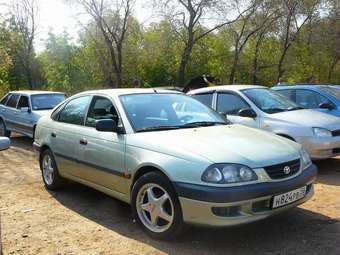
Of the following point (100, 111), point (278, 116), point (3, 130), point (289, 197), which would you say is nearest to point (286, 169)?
point (289, 197)

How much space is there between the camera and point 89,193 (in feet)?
21.6

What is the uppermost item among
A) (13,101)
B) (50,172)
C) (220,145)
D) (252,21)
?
(252,21)

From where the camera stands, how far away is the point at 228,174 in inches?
163

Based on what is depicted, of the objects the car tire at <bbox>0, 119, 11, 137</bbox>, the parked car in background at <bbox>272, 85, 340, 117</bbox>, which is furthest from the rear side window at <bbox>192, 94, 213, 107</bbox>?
the car tire at <bbox>0, 119, 11, 137</bbox>

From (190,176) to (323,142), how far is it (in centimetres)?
381

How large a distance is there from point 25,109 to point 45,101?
2.13 ft

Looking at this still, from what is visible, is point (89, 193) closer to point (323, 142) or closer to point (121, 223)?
point (121, 223)

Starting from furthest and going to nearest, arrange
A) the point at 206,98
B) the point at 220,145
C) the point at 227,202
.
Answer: the point at 206,98 → the point at 220,145 → the point at 227,202

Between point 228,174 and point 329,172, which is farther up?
point 228,174

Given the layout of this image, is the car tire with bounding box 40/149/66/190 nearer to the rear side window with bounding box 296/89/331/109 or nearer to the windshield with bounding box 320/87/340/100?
the rear side window with bounding box 296/89/331/109

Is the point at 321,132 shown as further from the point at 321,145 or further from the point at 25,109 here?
the point at 25,109

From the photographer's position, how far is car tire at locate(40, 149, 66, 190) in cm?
653

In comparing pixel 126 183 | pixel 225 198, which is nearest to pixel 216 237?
pixel 225 198

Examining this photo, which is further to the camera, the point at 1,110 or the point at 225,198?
the point at 1,110
